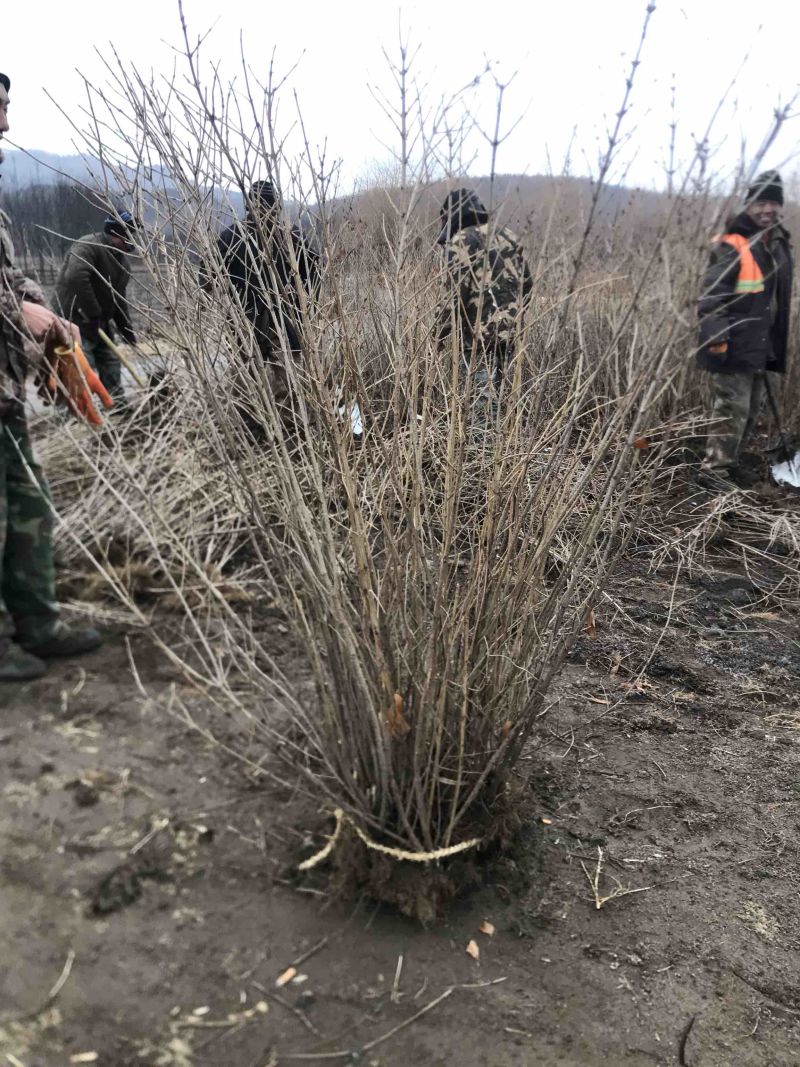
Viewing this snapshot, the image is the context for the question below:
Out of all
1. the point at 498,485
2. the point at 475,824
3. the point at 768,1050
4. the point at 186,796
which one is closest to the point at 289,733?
the point at 186,796

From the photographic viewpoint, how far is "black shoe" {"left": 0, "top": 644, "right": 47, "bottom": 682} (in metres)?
Result: 2.50

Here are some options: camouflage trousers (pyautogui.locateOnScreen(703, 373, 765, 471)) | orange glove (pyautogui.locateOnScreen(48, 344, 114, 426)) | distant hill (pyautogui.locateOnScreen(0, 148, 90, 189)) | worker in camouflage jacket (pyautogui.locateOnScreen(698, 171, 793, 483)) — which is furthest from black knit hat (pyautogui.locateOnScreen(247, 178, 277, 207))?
camouflage trousers (pyautogui.locateOnScreen(703, 373, 765, 471))

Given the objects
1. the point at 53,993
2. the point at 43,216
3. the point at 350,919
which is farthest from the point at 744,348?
the point at 53,993

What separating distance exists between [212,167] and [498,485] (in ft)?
3.18

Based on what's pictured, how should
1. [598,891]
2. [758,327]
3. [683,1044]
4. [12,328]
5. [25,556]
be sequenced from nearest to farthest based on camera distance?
1. [683,1044]
2. [598,891]
3. [12,328]
4. [25,556]
5. [758,327]

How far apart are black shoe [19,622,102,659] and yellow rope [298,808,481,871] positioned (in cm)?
117

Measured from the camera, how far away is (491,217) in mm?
1749

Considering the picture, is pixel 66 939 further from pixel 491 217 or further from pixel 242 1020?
pixel 491 217

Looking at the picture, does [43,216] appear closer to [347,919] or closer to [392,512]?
[392,512]

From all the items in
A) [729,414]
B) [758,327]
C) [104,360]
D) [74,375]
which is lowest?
[729,414]

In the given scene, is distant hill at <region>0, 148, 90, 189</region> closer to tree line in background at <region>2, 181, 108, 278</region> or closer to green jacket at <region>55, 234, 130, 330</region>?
tree line in background at <region>2, 181, 108, 278</region>

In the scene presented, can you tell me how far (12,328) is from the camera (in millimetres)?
2498

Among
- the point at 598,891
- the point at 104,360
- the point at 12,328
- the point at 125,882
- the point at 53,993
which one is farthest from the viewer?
the point at 104,360

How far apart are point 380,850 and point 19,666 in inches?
52.4
